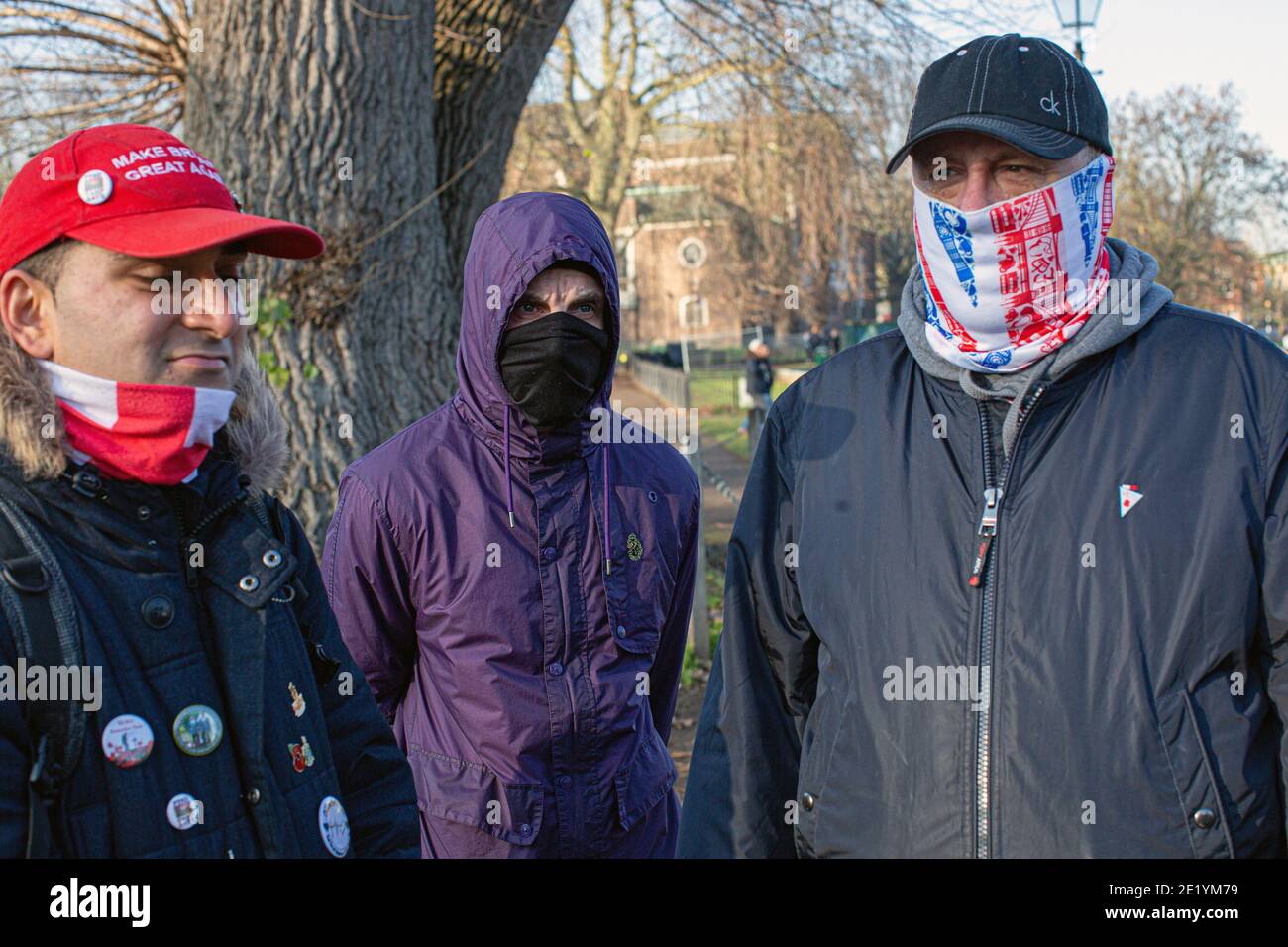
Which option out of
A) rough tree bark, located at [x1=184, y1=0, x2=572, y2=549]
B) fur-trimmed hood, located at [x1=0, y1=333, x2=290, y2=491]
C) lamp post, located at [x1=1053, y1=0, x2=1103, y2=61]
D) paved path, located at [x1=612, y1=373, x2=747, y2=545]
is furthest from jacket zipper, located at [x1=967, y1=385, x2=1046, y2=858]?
lamp post, located at [x1=1053, y1=0, x2=1103, y2=61]

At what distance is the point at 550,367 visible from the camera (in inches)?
122

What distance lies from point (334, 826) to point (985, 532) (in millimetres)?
1221

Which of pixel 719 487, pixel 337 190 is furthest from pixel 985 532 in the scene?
pixel 719 487

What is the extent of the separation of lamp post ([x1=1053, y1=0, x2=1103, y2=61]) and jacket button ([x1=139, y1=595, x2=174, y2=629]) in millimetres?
9370

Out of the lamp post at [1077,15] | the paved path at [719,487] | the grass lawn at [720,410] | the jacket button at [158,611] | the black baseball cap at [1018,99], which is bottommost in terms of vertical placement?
the paved path at [719,487]

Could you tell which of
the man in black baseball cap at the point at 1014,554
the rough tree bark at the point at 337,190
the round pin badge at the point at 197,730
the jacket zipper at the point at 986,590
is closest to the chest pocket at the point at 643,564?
the man in black baseball cap at the point at 1014,554

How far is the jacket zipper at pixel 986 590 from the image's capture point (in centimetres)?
206

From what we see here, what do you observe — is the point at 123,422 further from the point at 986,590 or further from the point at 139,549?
the point at 986,590

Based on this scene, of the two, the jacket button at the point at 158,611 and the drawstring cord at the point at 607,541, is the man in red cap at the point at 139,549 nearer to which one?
the jacket button at the point at 158,611

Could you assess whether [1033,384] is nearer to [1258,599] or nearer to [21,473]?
[1258,599]

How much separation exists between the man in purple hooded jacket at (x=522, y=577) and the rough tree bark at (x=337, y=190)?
243cm

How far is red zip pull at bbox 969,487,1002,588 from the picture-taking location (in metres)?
2.13

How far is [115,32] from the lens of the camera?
7113mm

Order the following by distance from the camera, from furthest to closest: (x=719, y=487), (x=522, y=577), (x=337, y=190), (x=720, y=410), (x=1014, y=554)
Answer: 1. (x=720, y=410)
2. (x=719, y=487)
3. (x=337, y=190)
4. (x=522, y=577)
5. (x=1014, y=554)
